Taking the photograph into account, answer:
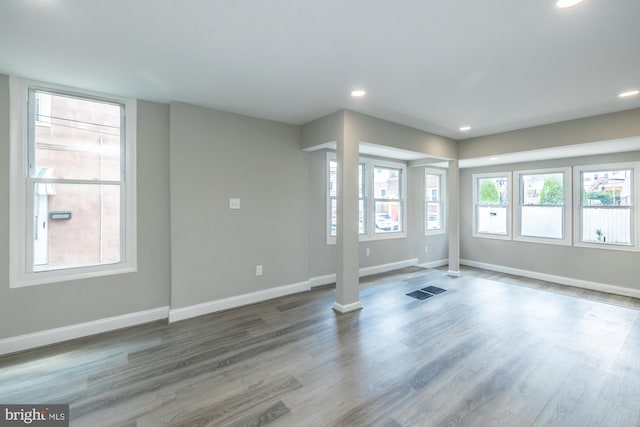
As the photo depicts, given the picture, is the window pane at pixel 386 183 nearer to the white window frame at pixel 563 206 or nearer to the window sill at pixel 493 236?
the window sill at pixel 493 236

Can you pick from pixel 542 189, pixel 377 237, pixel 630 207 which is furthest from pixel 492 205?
pixel 377 237

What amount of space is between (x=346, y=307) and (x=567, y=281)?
4.43 meters

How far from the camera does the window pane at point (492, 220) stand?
6.07m

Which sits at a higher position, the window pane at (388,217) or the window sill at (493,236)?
the window pane at (388,217)

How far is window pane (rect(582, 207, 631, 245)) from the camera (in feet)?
15.1

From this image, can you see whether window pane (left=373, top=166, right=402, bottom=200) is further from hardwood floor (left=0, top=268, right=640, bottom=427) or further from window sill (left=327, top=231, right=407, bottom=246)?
hardwood floor (left=0, top=268, right=640, bottom=427)

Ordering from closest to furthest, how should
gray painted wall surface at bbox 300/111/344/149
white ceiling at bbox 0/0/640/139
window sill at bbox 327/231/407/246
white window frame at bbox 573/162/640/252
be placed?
white ceiling at bbox 0/0/640/139 < gray painted wall surface at bbox 300/111/344/149 < white window frame at bbox 573/162/640/252 < window sill at bbox 327/231/407/246

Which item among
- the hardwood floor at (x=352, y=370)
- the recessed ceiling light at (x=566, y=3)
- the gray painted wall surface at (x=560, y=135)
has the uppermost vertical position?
the recessed ceiling light at (x=566, y=3)

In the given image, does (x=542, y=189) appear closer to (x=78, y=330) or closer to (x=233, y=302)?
(x=233, y=302)

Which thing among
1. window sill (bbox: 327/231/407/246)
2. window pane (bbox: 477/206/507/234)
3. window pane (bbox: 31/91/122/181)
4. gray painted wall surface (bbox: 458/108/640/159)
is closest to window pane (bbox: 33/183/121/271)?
window pane (bbox: 31/91/122/181)

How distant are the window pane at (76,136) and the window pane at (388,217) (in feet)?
14.3

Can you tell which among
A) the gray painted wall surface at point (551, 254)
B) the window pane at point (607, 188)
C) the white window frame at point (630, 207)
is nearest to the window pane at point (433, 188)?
the gray painted wall surface at point (551, 254)

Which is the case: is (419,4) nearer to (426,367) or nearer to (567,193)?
(426,367)

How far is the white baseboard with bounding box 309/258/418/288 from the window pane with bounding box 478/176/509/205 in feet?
6.81
